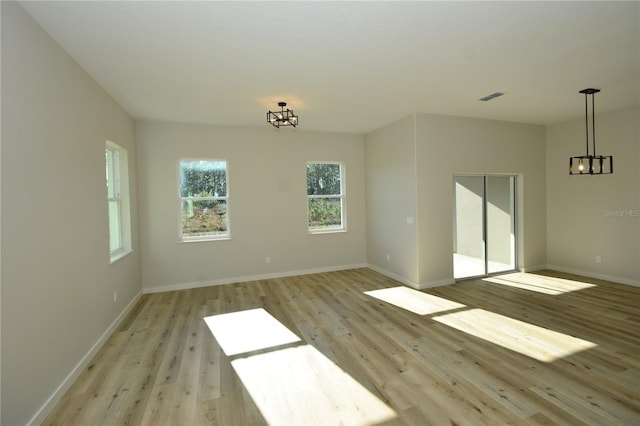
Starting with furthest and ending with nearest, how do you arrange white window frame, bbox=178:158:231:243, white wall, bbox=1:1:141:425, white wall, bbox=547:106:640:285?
white window frame, bbox=178:158:231:243 → white wall, bbox=547:106:640:285 → white wall, bbox=1:1:141:425

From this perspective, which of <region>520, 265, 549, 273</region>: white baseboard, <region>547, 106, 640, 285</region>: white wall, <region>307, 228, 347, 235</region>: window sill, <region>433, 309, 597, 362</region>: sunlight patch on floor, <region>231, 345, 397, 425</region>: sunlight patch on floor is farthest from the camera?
<region>307, 228, 347, 235</region>: window sill

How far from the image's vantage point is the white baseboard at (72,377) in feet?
6.68

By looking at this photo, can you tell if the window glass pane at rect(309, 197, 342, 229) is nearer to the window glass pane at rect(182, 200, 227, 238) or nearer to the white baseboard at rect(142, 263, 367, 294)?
the white baseboard at rect(142, 263, 367, 294)

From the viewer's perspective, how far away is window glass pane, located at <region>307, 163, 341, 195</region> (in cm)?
611

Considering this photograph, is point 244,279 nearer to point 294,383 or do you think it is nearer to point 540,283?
point 294,383

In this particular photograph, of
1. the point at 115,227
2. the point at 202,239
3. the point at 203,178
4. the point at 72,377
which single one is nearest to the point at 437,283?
the point at 202,239

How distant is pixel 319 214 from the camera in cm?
621

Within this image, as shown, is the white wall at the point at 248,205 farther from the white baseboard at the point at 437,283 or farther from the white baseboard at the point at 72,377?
the white baseboard at the point at 437,283

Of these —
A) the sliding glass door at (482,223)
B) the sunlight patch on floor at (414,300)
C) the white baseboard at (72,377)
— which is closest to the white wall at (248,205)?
the white baseboard at (72,377)

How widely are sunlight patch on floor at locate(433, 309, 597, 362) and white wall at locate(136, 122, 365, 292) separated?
2980 millimetres

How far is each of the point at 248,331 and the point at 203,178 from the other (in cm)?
301

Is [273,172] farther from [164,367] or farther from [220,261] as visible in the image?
[164,367]

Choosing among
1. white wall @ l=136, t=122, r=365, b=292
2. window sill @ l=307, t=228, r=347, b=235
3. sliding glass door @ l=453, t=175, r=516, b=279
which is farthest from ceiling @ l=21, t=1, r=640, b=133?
window sill @ l=307, t=228, r=347, b=235

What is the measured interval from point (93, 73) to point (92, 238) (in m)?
1.67
